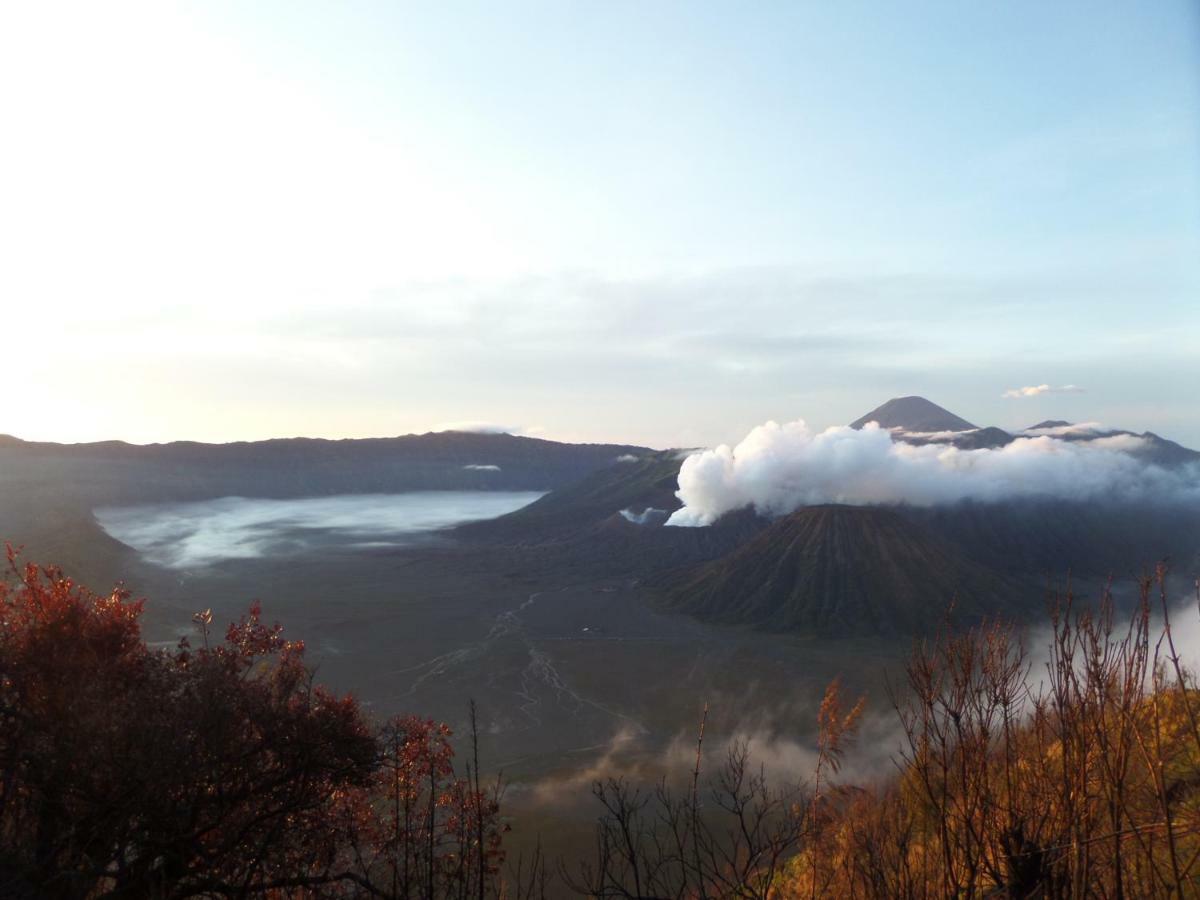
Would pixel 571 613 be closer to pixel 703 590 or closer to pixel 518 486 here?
pixel 703 590

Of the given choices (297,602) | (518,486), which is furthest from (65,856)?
(518,486)

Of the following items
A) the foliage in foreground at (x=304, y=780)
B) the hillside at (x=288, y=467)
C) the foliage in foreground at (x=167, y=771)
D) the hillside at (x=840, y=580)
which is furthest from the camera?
the hillside at (x=288, y=467)

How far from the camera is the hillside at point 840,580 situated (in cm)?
6341

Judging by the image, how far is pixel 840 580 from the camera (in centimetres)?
6794

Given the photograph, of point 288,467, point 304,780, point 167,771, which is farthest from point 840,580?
point 288,467

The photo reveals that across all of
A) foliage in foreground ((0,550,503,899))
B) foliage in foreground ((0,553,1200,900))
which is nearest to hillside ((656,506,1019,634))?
foliage in foreground ((0,553,1200,900))

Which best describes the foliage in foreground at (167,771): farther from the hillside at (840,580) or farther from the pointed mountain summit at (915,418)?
the pointed mountain summit at (915,418)

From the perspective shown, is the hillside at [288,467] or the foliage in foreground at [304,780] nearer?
the foliage in foreground at [304,780]

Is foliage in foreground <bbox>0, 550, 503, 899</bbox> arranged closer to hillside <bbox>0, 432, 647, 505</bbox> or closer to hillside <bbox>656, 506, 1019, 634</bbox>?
hillside <bbox>656, 506, 1019, 634</bbox>

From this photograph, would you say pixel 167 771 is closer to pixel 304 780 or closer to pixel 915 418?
pixel 304 780

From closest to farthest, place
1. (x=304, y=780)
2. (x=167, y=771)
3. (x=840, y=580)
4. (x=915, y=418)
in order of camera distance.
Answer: (x=167, y=771)
(x=304, y=780)
(x=840, y=580)
(x=915, y=418)

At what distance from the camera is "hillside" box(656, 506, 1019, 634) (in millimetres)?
63406

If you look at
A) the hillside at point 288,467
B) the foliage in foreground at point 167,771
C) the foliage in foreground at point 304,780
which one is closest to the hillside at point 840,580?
the foliage in foreground at point 304,780

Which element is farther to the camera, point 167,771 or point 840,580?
point 840,580
